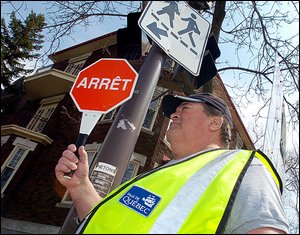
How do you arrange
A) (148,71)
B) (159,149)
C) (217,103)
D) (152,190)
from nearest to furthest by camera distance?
(152,190), (217,103), (148,71), (159,149)

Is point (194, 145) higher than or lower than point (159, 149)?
lower

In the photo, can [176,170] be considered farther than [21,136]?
No

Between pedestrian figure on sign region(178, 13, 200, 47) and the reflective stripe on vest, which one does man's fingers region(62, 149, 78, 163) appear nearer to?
the reflective stripe on vest

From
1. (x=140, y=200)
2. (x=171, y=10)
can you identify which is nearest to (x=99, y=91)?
(x=140, y=200)

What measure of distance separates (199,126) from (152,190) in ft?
2.50

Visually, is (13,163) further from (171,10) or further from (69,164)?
(69,164)

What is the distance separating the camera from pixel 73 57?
58.4 feet

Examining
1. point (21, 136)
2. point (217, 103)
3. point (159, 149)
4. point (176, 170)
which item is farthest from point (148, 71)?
point (21, 136)

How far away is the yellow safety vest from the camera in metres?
0.89

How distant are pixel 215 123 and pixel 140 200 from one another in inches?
33.3

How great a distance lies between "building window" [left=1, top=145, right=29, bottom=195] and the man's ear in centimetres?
1358

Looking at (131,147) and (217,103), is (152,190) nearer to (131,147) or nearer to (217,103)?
(217,103)

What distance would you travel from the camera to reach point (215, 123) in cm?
169

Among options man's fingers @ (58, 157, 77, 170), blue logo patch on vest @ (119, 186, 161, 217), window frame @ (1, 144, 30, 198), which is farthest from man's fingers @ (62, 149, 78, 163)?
window frame @ (1, 144, 30, 198)
